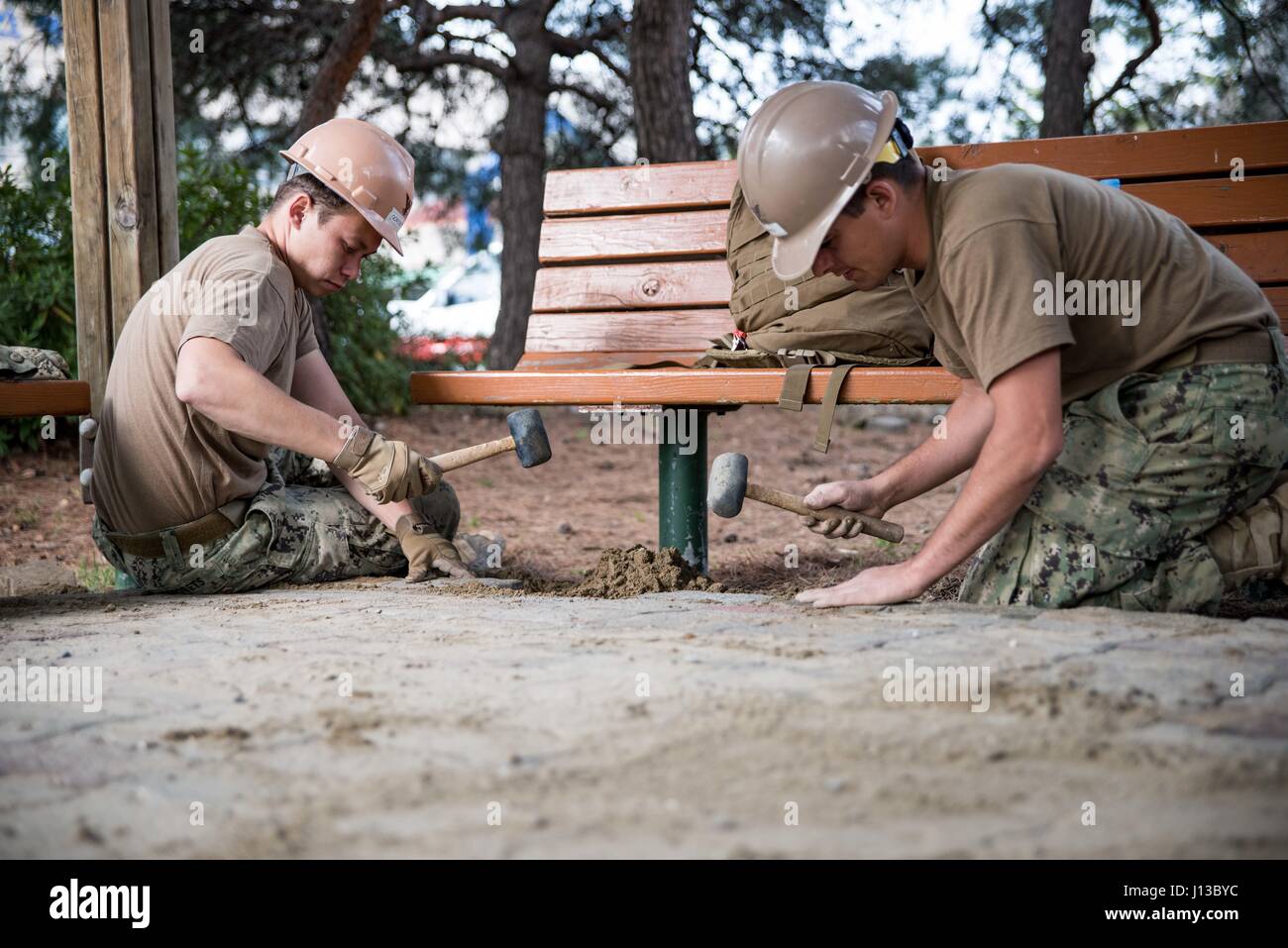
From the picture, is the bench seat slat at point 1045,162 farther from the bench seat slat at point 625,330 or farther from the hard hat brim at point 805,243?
the hard hat brim at point 805,243

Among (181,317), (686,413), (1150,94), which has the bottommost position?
(686,413)

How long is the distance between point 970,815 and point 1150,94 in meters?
10.2

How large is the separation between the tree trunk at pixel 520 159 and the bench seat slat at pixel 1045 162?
5175 millimetres

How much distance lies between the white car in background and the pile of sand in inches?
409

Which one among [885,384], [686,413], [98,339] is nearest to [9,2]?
[98,339]

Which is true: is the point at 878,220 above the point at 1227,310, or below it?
above

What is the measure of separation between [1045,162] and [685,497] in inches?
71.7

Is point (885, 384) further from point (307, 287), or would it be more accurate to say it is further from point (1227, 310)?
point (307, 287)

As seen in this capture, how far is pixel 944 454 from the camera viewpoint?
3434mm

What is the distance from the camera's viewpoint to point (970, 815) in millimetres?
1623
